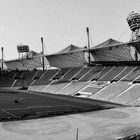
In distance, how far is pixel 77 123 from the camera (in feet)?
108

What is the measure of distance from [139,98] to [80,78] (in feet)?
111

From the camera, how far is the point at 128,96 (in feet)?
181

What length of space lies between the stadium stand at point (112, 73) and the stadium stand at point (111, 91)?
22.7 ft

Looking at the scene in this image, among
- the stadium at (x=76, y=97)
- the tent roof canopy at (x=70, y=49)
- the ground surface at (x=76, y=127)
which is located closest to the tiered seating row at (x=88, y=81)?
the stadium at (x=76, y=97)

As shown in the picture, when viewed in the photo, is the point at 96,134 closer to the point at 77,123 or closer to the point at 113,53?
the point at 77,123

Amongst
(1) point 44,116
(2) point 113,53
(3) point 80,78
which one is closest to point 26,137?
(1) point 44,116

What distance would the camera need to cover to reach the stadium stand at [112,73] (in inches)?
2949

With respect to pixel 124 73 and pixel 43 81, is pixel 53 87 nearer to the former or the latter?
pixel 43 81

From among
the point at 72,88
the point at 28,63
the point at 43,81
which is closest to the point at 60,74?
the point at 43,81

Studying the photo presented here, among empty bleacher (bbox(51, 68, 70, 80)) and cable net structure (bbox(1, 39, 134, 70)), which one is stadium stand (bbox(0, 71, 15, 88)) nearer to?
empty bleacher (bbox(51, 68, 70, 80))

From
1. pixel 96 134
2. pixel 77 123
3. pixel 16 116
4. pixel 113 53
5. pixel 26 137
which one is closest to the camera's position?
pixel 26 137

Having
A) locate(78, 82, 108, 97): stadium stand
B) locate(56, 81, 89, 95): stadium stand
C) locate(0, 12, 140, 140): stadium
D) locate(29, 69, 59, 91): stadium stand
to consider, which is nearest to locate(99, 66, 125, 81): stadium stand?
locate(0, 12, 140, 140): stadium

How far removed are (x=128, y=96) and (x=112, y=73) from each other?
77.3 ft

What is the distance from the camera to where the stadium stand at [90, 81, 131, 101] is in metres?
58.9
